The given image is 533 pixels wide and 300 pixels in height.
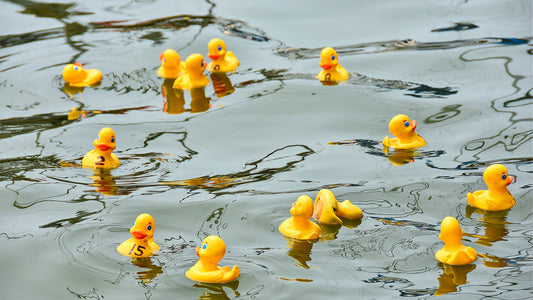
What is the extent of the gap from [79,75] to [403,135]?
365 cm

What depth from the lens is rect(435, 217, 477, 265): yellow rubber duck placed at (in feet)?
15.5

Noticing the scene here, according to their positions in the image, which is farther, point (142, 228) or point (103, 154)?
point (103, 154)

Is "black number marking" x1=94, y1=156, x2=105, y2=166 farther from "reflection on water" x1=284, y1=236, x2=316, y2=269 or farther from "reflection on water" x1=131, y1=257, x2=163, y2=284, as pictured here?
"reflection on water" x1=284, y1=236, x2=316, y2=269

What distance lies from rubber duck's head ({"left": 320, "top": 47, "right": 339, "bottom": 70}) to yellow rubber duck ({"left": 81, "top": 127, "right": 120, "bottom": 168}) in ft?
8.39

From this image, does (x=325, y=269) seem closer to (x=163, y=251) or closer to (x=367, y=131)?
(x=163, y=251)

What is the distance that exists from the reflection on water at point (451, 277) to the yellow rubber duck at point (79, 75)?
476cm

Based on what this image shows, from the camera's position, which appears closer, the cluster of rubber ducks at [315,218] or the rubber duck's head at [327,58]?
the cluster of rubber ducks at [315,218]

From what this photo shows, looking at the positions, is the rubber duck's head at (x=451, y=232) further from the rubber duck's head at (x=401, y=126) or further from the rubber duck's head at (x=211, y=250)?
the rubber duck's head at (x=401, y=126)

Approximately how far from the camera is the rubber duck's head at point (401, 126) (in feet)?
21.1

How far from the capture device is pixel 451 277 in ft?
15.3

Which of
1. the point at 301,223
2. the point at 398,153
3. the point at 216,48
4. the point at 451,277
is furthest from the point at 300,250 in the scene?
the point at 216,48

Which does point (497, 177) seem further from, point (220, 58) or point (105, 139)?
point (220, 58)

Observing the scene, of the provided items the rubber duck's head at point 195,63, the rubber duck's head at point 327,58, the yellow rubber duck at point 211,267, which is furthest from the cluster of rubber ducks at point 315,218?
the rubber duck's head at point 195,63

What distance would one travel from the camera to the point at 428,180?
19.8 ft
